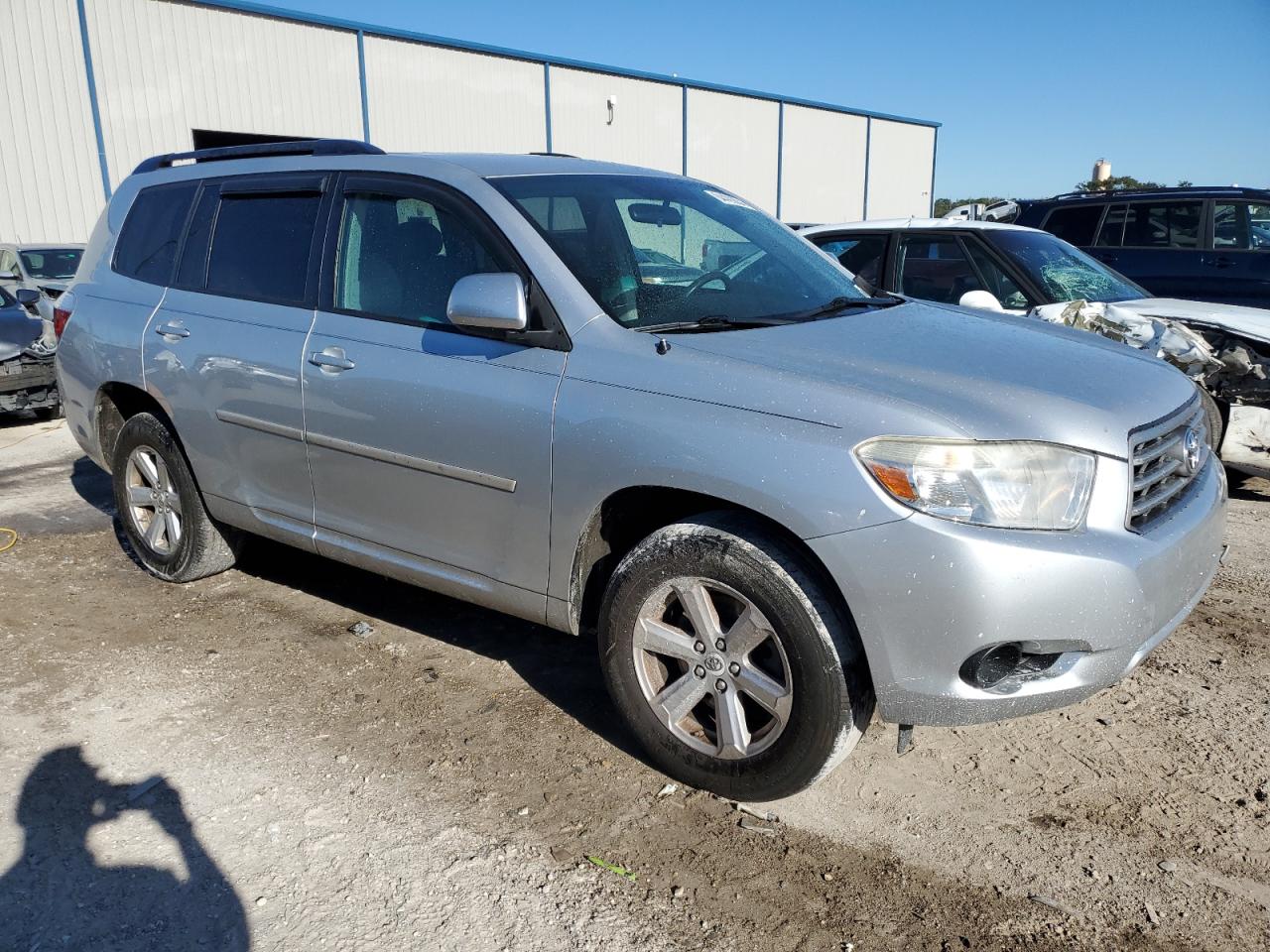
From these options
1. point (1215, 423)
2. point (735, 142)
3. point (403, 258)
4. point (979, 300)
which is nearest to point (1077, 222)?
point (1215, 423)

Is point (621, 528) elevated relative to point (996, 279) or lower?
lower

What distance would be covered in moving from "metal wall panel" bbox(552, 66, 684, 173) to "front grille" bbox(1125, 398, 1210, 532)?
2049 centimetres

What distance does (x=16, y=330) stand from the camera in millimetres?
8891

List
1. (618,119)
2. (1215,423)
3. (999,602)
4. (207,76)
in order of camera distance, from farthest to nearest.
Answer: (618,119) → (207,76) → (1215,423) → (999,602)

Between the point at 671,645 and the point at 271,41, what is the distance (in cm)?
1879

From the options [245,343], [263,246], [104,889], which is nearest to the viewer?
[104,889]

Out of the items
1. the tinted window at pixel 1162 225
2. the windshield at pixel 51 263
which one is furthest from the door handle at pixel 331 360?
the windshield at pixel 51 263

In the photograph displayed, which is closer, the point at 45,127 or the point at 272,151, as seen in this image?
the point at 272,151

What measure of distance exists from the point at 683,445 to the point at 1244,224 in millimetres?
8418

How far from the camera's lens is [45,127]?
644 inches

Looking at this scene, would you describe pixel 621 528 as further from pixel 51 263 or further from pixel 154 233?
pixel 51 263

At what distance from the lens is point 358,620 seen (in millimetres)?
4480

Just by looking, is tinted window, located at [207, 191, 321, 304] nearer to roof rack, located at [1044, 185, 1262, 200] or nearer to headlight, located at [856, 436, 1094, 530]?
headlight, located at [856, 436, 1094, 530]

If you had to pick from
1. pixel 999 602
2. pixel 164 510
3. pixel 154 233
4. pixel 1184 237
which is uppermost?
pixel 154 233
